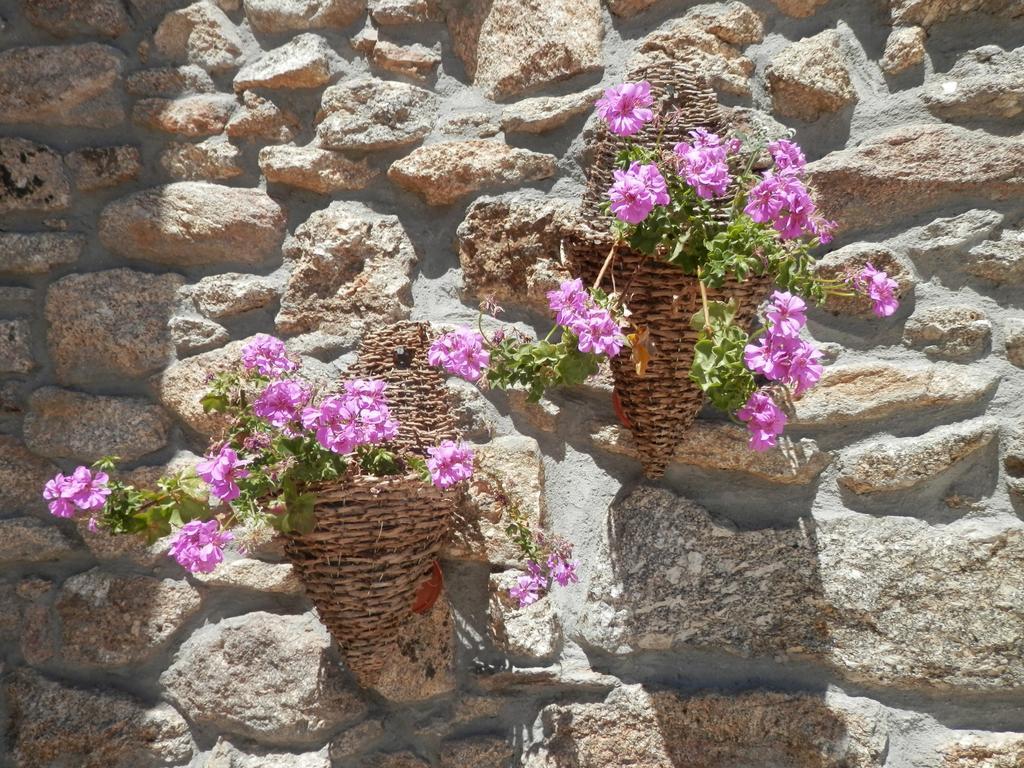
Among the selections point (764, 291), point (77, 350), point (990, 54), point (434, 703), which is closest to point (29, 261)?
point (77, 350)

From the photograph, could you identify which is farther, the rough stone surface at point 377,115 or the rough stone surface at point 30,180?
the rough stone surface at point 30,180

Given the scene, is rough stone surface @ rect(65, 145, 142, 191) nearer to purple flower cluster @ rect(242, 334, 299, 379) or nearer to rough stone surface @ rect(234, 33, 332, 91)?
rough stone surface @ rect(234, 33, 332, 91)

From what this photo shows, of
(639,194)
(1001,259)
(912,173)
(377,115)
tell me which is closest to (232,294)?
(377,115)

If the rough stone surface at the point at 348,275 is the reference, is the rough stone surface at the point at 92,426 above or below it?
below

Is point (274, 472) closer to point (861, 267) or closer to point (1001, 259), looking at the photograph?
point (861, 267)

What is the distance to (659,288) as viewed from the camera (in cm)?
124

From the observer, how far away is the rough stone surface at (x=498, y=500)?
149 centimetres

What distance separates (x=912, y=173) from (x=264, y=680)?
4.94 ft

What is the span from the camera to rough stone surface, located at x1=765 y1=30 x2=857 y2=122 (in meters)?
1.40

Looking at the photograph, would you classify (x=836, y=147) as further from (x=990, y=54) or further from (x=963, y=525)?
(x=963, y=525)

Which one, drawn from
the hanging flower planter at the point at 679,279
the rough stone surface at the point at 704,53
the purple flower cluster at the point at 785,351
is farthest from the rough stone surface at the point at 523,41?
the purple flower cluster at the point at 785,351

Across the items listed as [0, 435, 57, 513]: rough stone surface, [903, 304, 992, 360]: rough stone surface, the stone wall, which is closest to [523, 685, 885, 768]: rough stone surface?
the stone wall

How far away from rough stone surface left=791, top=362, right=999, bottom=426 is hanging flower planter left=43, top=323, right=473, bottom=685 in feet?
2.01

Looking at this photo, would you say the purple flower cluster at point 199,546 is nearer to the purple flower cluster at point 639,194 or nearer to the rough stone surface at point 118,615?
the rough stone surface at point 118,615
